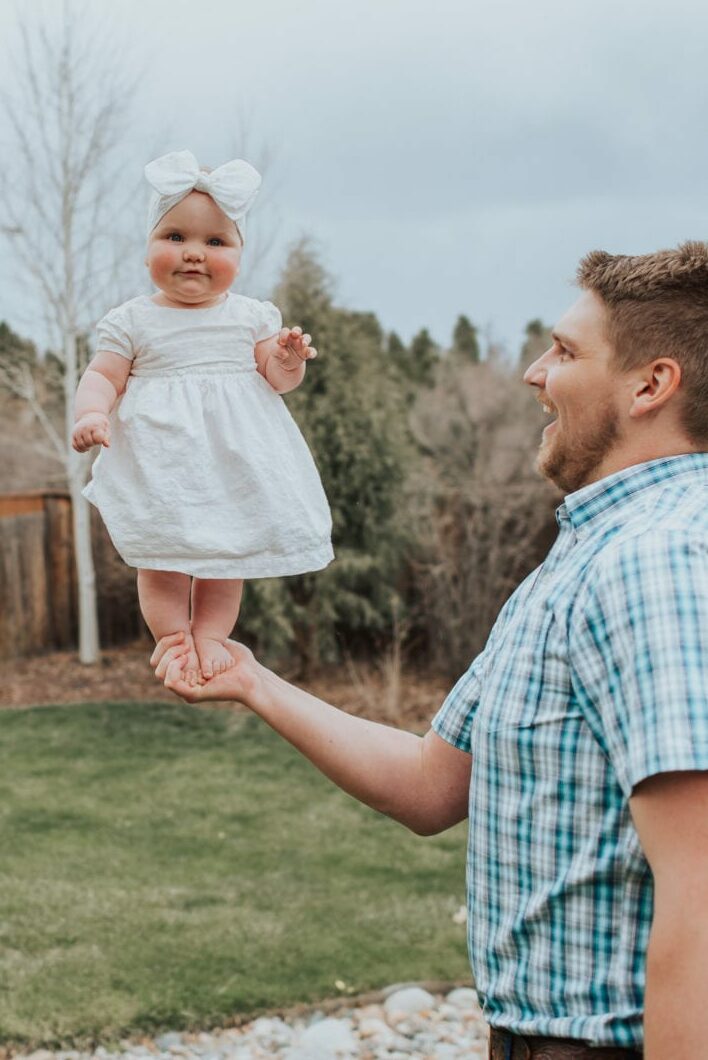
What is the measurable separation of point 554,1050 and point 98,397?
106cm

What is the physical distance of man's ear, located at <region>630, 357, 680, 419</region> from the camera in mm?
1563

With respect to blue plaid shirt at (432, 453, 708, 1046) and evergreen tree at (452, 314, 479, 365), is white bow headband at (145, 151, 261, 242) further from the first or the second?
evergreen tree at (452, 314, 479, 365)

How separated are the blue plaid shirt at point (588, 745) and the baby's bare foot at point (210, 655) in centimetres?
44

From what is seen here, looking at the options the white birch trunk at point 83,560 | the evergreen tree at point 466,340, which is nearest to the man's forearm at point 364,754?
the white birch trunk at point 83,560

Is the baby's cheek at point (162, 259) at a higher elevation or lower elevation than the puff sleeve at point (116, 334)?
higher

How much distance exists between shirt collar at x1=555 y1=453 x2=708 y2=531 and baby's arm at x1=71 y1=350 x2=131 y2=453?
65 cm

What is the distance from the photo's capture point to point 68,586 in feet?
35.9

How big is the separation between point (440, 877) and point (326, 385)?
12.4 ft

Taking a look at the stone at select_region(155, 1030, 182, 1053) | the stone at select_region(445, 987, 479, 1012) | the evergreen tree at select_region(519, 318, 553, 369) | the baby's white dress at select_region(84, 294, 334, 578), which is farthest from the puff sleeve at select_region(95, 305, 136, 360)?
the evergreen tree at select_region(519, 318, 553, 369)

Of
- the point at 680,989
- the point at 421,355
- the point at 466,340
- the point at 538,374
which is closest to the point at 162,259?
the point at 538,374

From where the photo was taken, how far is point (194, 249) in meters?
1.64

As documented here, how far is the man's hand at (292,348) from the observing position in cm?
170

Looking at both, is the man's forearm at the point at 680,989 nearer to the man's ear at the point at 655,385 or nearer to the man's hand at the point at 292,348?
the man's ear at the point at 655,385

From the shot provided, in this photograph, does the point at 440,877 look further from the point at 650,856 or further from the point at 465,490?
the point at 650,856
